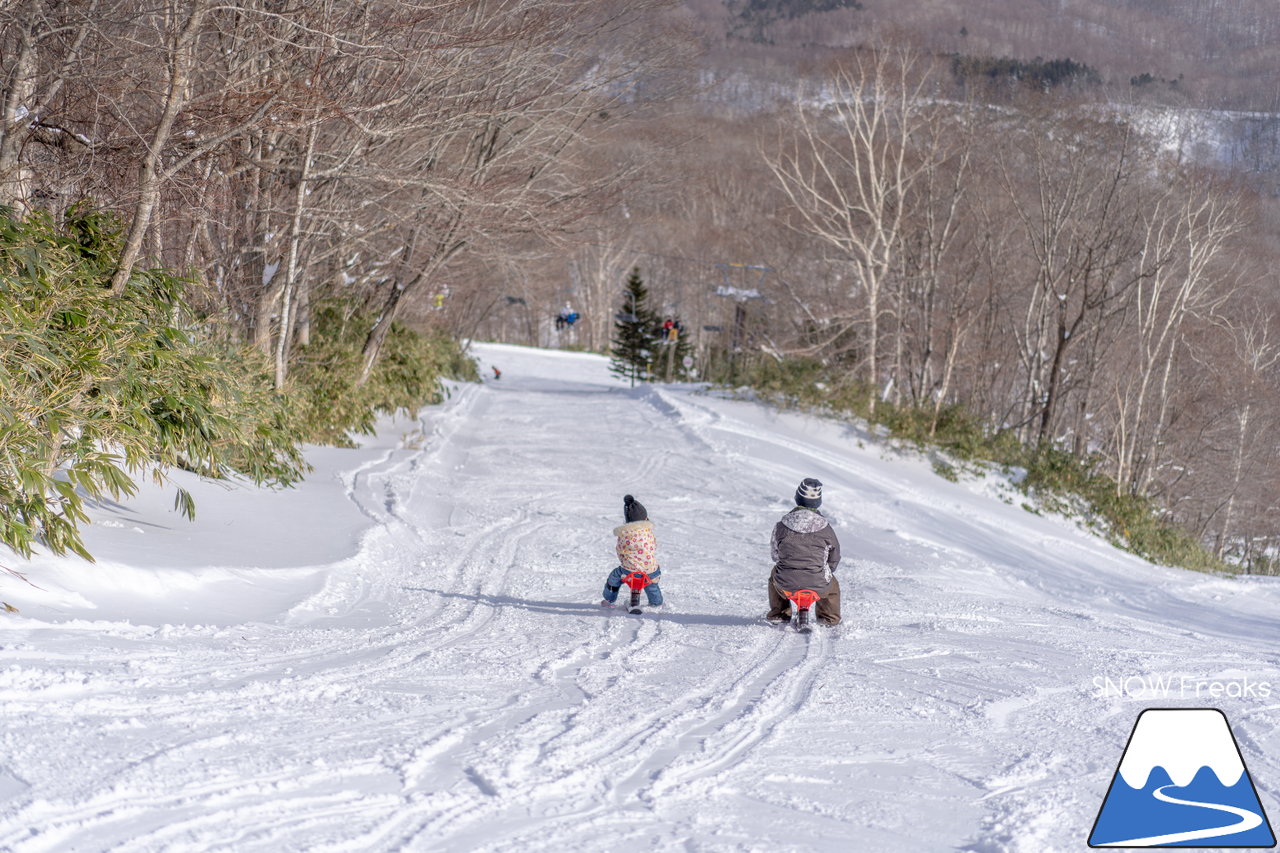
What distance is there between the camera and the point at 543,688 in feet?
18.5

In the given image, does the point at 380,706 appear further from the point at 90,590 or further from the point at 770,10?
the point at 770,10

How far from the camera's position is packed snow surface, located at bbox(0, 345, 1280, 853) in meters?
3.77

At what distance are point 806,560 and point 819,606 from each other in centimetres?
42

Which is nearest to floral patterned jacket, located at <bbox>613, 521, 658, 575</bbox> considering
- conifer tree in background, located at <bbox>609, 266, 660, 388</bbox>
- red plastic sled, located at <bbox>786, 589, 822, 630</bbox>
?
red plastic sled, located at <bbox>786, 589, 822, 630</bbox>

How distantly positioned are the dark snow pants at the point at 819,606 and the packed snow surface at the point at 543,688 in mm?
147

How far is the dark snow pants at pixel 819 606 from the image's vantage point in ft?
25.7

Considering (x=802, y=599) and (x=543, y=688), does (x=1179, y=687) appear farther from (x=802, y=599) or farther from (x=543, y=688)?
(x=543, y=688)

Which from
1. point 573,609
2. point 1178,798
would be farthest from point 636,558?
point 1178,798

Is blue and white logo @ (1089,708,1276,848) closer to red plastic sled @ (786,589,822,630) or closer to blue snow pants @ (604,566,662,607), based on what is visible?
red plastic sled @ (786,589,822,630)

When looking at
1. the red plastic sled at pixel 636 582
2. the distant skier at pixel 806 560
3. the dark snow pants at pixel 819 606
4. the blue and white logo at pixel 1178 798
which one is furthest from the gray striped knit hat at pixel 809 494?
the blue and white logo at pixel 1178 798

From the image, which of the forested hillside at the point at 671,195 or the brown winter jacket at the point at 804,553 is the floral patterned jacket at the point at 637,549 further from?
the forested hillside at the point at 671,195

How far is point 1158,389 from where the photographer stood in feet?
113

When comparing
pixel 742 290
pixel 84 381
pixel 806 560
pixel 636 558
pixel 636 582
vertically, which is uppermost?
pixel 742 290

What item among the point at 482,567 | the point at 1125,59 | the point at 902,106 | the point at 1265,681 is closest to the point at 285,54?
the point at 482,567
